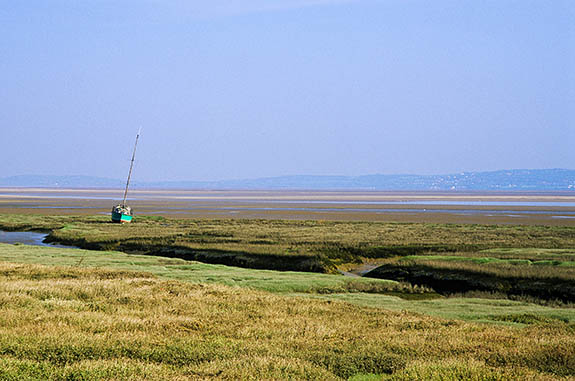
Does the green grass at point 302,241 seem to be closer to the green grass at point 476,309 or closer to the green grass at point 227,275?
the green grass at point 227,275

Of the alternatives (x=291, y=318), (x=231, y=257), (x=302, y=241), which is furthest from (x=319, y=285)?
(x=302, y=241)

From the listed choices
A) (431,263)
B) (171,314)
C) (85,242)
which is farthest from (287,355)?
(85,242)

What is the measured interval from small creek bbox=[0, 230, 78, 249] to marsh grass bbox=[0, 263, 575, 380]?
119ft

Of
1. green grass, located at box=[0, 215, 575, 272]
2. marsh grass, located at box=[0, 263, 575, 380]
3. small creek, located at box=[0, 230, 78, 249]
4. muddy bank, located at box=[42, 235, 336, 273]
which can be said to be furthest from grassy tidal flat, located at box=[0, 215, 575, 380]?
small creek, located at box=[0, 230, 78, 249]

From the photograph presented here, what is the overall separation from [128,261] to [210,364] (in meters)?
27.3

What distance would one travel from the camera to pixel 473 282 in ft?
102

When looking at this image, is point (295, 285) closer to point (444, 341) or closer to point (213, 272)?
point (213, 272)

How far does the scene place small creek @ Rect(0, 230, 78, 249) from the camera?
55.3 metres

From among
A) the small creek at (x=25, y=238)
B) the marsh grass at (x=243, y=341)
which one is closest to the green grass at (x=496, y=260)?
the marsh grass at (x=243, y=341)

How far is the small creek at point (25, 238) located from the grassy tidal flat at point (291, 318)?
12.9 meters

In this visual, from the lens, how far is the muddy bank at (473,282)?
2785cm

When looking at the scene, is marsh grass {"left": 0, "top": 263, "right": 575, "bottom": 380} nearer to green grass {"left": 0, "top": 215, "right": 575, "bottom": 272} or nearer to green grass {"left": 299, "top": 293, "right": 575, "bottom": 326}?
green grass {"left": 299, "top": 293, "right": 575, "bottom": 326}

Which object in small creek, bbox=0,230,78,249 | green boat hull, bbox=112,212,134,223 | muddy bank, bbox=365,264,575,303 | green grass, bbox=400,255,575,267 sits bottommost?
small creek, bbox=0,230,78,249

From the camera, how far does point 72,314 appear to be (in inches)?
640
